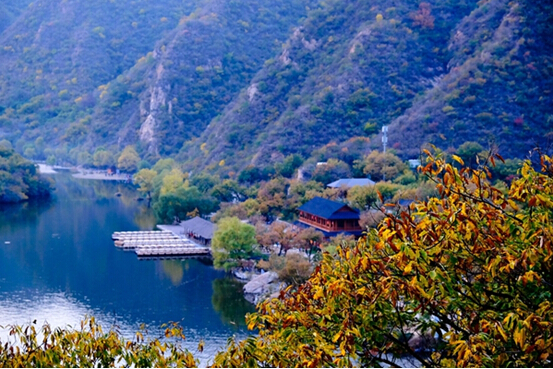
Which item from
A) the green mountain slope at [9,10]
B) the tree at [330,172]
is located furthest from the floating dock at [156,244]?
the green mountain slope at [9,10]

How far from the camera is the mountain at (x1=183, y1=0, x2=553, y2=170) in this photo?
153 feet

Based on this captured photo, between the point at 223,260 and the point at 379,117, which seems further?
the point at 379,117

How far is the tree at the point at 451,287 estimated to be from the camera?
4406 mm

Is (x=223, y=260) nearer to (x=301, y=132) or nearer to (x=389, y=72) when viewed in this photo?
(x=301, y=132)

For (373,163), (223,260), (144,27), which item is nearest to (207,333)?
(223,260)

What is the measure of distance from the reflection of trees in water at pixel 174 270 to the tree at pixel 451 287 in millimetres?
23221

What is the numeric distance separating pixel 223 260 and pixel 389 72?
32.0 metres

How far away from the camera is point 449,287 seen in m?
4.54

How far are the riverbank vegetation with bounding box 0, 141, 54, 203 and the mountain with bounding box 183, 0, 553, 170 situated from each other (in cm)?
1379

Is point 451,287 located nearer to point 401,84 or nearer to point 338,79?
point 401,84

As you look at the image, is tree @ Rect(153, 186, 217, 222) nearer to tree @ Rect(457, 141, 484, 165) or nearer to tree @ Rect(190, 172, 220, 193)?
tree @ Rect(190, 172, 220, 193)

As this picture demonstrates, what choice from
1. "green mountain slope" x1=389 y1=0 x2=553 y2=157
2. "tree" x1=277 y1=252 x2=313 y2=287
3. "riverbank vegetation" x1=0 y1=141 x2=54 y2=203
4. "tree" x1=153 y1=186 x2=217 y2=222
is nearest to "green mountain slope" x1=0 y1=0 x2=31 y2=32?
"riverbank vegetation" x1=0 y1=141 x2=54 y2=203

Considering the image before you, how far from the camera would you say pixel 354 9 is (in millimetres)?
64562

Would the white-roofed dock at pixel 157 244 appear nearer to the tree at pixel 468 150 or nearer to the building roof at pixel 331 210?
the building roof at pixel 331 210
